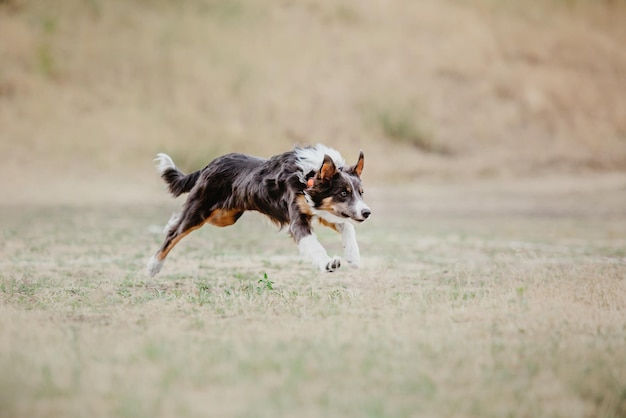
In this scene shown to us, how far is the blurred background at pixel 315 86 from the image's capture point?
107 feet

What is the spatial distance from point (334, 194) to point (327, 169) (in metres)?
0.26

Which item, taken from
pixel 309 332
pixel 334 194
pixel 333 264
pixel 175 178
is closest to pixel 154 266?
pixel 175 178

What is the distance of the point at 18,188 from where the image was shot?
2681 centimetres

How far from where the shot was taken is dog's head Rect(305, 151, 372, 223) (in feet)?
28.2

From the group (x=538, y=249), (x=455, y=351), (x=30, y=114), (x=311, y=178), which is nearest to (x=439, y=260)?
(x=538, y=249)

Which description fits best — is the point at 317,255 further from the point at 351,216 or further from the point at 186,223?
the point at 186,223

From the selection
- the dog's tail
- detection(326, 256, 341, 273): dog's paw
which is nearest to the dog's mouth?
detection(326, 256, 341, 273): dog's paw

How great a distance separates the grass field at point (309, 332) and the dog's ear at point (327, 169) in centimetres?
118

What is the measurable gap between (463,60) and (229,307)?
111ft

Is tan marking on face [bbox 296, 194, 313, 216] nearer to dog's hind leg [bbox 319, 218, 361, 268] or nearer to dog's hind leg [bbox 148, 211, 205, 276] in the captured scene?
→ dog's hind leg [bbox 319, 218, 361, 268]

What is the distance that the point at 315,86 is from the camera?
37.5 m

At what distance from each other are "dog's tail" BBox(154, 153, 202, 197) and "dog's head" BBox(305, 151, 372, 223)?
6.60 feet

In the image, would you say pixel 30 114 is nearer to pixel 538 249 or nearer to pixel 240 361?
pixel 538 249

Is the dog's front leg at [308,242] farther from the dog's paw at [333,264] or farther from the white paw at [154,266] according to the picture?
the white paw at [154,266]
